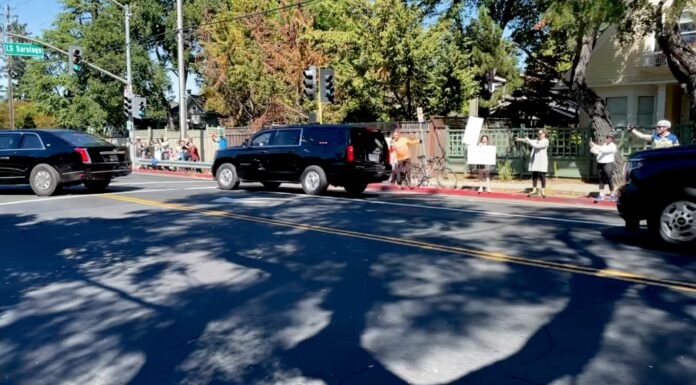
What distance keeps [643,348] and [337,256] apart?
3.86m

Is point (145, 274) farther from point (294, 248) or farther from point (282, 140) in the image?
point (282, 140)

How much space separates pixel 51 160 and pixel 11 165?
1.13 meters

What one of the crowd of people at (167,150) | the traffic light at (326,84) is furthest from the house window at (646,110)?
the crowd of people at (167,150)

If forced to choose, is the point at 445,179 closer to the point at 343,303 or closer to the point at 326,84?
the point at 326,84

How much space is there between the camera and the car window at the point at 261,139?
15891 mm

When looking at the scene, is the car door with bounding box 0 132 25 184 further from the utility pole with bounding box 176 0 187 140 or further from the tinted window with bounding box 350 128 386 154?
the utility pole with bounding box 176 0 187 140

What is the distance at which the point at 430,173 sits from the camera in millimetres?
19141

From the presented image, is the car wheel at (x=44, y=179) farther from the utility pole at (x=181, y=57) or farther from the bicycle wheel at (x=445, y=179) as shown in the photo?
the utility pole at (x=181, y=57)

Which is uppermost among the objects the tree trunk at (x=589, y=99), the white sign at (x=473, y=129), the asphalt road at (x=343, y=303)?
the tree trunk at (x=589, y=99)

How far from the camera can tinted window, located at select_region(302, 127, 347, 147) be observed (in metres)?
14.7

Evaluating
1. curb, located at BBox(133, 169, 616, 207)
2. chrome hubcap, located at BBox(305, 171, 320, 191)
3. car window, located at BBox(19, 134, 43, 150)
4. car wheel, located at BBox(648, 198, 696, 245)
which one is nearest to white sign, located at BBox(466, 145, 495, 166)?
curb, located at BBox(133, 169, 616, 207)

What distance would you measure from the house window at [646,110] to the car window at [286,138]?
14.7 metres

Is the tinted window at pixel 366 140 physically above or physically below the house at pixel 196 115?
below

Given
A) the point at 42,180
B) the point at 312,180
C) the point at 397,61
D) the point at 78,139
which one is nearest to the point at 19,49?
the point at 78,139
